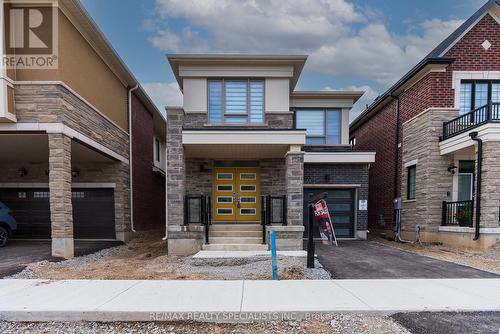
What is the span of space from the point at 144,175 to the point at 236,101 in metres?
6.79

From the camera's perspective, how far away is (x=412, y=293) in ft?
14.1

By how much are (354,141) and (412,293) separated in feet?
44.8

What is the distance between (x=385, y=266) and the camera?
621 centimetres

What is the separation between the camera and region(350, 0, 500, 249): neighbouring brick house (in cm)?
849

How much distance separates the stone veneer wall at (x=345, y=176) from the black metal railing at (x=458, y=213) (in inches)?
104

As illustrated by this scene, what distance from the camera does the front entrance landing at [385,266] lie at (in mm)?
5461

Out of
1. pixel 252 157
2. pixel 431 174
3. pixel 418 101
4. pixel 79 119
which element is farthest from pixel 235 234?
pixel 418 101

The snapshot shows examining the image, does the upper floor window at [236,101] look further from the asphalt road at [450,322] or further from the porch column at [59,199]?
the asphalt road at [450,322]

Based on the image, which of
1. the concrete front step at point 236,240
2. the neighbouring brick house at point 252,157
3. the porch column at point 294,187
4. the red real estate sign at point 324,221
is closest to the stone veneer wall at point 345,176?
the neighbouring brick house at point 252,157

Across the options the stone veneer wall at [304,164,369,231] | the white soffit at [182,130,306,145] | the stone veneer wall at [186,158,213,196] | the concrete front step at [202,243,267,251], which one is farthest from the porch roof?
the stone veneer wall at [304,164,369,231]

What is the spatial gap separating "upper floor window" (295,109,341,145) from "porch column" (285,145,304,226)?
369 cm

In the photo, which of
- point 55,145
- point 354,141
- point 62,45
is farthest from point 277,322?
point 354,141

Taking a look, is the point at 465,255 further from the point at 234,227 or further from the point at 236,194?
the point at 236,194

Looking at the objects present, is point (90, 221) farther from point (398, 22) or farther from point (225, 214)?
point (398, 22)
